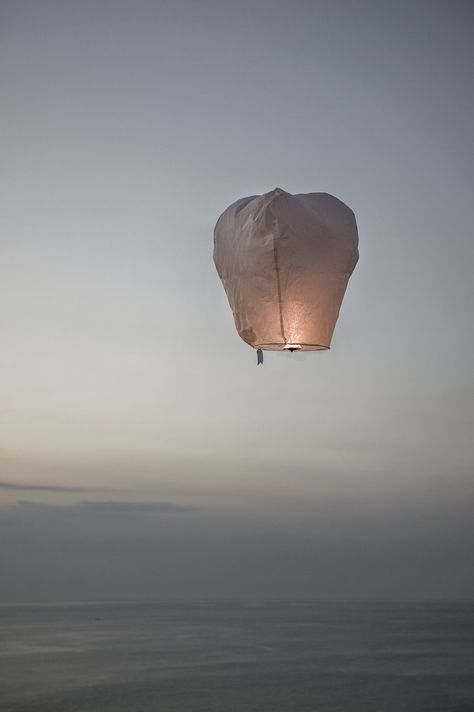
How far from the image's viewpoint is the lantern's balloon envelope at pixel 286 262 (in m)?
2.34

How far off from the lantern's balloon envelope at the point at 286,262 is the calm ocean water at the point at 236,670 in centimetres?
2687

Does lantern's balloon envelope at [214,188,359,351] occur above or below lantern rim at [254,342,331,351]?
above

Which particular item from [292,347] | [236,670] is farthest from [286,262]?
[236,670]

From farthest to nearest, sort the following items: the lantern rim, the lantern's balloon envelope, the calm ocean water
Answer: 1. the calm ocean water
2. the lantern rim
3. the lantern's balloon envelope

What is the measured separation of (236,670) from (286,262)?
40141 millimetres

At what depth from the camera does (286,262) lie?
2.35 metres

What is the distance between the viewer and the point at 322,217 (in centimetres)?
238

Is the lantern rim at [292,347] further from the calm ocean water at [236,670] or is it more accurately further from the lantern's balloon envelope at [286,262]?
the calm ocean water at [236,670]

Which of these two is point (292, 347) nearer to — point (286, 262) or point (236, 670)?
point (286, 262)

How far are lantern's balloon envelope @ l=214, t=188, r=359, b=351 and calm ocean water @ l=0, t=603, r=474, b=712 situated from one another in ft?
88.2

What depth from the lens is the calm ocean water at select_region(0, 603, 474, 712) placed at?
29406mm

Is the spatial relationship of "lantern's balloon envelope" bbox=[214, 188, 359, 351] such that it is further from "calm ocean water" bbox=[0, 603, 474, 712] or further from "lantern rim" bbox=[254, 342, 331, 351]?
"calm ocean water" bbox=[0, 603, 474, 712]

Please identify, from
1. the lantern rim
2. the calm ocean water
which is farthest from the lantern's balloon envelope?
the calm ocean water

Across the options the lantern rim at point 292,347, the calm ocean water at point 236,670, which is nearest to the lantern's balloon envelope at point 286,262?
the lantern rim at point 292,347
